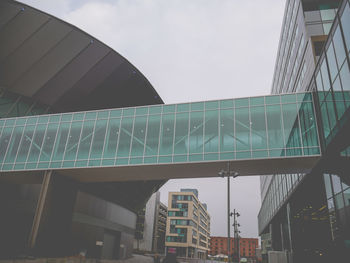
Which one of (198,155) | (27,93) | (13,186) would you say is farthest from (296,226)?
(27,93)

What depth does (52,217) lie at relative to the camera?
2708 centimetres

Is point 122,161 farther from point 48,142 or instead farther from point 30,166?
point 30,166

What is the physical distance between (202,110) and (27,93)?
21924 mm

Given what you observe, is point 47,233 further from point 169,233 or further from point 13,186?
point 169,233

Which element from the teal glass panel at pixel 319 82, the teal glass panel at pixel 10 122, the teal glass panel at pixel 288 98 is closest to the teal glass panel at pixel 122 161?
the teal glass panel at pixel 10 122

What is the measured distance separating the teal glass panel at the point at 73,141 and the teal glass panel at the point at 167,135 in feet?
29.7

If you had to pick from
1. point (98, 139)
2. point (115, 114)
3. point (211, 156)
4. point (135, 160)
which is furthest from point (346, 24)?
point (98, 139)

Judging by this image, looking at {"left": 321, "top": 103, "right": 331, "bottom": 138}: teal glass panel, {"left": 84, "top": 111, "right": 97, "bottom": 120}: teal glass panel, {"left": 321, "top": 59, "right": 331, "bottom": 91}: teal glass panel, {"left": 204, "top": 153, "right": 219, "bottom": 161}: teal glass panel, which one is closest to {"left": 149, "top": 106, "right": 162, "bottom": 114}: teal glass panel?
{"left": 84, "top": 111, "right": 97, "bottom": 120}: teal glass panel

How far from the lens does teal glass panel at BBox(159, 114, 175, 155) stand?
25878 mm

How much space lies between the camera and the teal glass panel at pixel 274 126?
23.3 metres

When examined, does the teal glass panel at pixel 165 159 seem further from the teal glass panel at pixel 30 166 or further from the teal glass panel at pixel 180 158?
the teal glass panel at pixel 30 166

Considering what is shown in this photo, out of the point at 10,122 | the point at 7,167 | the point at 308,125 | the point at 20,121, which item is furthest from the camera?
the point at 10,122

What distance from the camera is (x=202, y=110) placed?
26.8 metres

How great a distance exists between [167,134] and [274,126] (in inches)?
378
